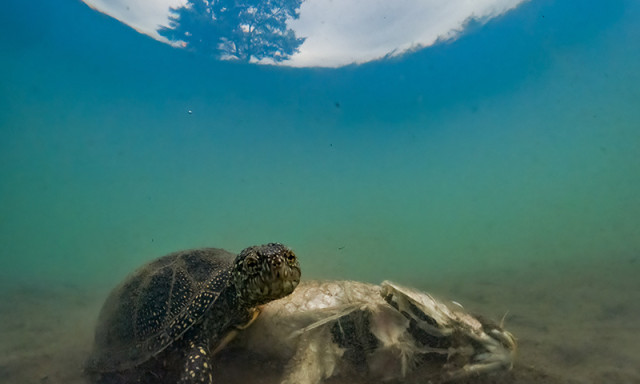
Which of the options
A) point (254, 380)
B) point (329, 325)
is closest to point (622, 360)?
point (329, 325)

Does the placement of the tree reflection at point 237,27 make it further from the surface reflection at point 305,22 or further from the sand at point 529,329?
the sand at point 529,329

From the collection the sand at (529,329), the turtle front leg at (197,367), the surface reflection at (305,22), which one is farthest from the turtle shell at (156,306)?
the surface reflection at (305,22)

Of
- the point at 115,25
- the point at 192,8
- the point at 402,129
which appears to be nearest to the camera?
the point at 192,8

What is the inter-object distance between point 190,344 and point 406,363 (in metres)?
1.67

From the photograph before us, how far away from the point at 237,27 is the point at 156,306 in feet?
89.9

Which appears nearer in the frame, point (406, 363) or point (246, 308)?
point (406, 363)

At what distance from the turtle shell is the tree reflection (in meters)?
24.8

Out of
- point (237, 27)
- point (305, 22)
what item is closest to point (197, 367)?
point (305, 22)

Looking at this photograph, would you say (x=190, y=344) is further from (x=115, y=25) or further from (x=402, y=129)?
(x=402, y=129)

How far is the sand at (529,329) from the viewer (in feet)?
8.86

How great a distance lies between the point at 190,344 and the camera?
257 cm

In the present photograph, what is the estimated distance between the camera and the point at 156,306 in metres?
2.79

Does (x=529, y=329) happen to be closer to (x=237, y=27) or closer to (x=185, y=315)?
(x=185, y=315)

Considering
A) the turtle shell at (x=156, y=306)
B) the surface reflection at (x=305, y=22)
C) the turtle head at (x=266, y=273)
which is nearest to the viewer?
the turtle head at (x=266, y=273)
